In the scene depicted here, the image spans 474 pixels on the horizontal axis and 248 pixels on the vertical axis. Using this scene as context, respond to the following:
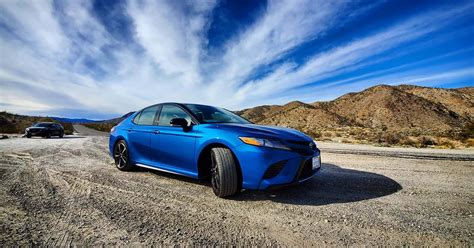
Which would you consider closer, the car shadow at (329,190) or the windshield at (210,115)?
the car shadow at (329,190)

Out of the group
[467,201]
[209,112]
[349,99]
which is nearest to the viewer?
[467,201]

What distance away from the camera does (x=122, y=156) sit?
18.2 feet

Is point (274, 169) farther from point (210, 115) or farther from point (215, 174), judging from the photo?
point (210, 115)

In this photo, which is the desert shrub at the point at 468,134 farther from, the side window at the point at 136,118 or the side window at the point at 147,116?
the side window at the point at 136,118

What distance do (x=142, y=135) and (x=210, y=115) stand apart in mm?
1446

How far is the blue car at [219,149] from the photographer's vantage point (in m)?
3.42

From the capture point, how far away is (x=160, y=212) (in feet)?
9.90

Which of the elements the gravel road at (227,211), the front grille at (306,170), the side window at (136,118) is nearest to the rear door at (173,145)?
the gravel road at (227,211)

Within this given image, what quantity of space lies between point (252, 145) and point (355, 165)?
4111 mm

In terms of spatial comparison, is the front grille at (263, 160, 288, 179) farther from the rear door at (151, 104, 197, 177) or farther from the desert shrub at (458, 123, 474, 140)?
the desert shrub at (458, 123, 474, 140)

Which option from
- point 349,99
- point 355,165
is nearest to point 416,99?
point 349,99

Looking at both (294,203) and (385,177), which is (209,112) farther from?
(385,177)

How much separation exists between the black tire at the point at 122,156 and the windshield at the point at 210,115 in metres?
1.82

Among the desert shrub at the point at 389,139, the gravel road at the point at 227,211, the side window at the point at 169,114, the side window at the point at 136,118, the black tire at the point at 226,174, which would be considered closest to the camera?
the gravel road at the point at 227,211
